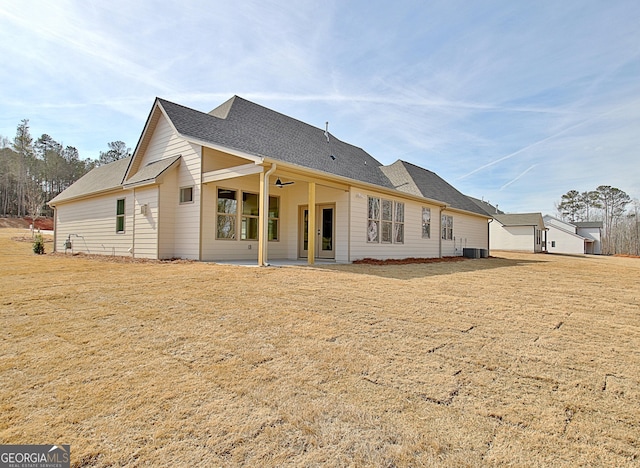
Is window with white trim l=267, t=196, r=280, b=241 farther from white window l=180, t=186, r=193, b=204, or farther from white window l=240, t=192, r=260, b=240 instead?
white window l=180, t=186, r=193, b=204

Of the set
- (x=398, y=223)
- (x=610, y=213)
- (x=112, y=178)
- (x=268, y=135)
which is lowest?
(x=398, y=223)

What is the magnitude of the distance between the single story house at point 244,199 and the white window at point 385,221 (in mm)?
39

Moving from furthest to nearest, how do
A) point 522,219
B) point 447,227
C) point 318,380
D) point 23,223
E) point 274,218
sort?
point 23,223 → point 522,219 → point 447,227 → point 274,218 → point 318,380

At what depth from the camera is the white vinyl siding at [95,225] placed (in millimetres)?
13023

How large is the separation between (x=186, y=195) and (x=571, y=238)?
42669 millimetres

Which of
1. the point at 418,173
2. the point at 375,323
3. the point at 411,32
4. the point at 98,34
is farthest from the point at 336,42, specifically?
the point at 375,323

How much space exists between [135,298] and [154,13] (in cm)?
758

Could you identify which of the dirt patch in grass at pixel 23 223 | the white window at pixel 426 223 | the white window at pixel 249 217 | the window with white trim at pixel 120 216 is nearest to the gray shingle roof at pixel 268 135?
the white window at pixel 249 217

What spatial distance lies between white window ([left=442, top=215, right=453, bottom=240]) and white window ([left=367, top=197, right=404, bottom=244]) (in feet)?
15.7

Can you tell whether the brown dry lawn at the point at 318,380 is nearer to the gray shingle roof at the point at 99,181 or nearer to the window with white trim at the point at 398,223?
the window with white trim at the point at 398,223

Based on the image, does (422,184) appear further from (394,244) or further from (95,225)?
(95,225)

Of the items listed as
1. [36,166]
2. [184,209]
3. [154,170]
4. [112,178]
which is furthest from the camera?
[36,166]

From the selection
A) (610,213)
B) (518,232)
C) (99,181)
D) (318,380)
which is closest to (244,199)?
(99,181)

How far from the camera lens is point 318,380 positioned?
267 cm
